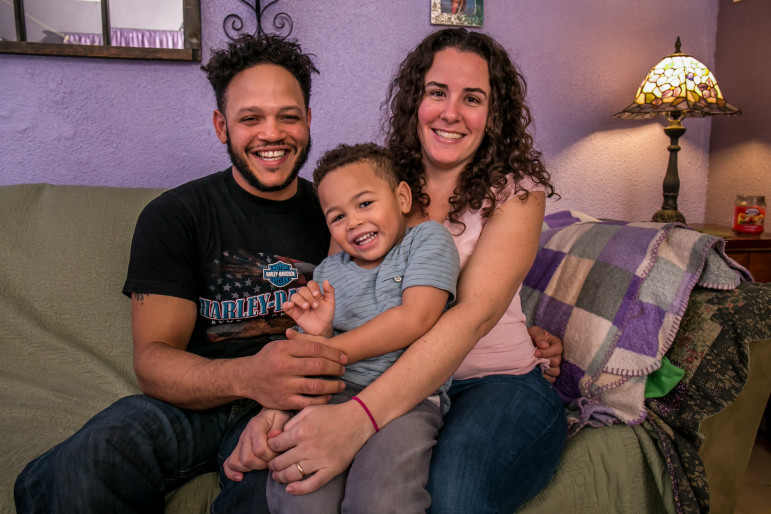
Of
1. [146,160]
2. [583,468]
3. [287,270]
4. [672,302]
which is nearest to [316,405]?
[287,270]

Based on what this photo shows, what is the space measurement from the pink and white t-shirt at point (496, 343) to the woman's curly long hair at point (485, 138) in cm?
3

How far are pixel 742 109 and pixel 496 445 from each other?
2212mm

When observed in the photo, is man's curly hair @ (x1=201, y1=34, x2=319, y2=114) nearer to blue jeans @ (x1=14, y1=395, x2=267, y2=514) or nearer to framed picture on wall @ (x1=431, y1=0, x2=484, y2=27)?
blue jeans @ (x1=14, y1=395, x2=267, y2=514)

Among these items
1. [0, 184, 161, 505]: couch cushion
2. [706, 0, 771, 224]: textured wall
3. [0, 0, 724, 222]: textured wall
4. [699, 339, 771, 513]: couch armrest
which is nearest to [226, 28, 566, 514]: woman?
[699, 339, 771, 513]: couch armrest

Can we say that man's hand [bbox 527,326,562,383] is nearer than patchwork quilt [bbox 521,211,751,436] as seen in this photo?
No

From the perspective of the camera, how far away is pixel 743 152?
2.39 meters

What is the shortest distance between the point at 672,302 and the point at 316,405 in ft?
2.96

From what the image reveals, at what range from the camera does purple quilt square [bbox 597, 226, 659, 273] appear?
1346mm

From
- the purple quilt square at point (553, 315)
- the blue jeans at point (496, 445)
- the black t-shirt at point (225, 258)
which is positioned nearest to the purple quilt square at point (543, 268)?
the purple quilt square at point (553, 315)

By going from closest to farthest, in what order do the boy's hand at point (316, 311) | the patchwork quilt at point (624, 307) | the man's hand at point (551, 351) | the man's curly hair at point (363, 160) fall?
the boy's hand at point (316, 311)
the man's curly hair at point (363, 160)
the patchwork quilt at point (624, 307)
the man's hand at point (551, 351)

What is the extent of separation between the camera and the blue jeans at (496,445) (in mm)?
933

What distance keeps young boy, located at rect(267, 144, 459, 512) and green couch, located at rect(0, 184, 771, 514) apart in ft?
1.17

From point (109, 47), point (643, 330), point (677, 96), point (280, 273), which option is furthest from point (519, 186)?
point (109, 47)

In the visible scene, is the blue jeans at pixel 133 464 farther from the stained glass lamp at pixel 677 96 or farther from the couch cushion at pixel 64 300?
the stained glass lamp at pixel 677 96
